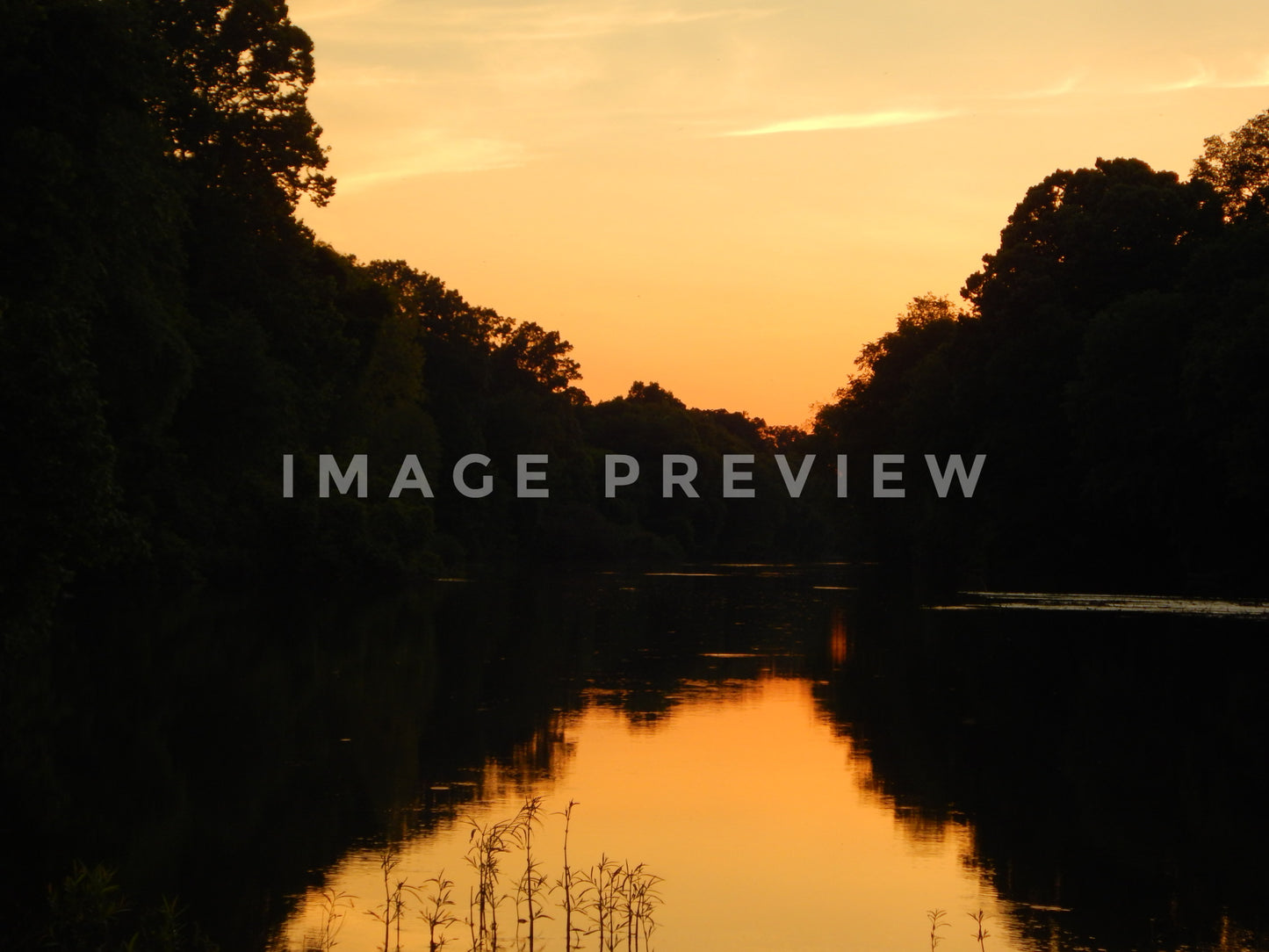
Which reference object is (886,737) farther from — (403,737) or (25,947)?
(25,947)

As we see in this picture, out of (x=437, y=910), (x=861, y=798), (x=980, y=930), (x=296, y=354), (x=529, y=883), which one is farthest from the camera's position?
(x=296, y=354)

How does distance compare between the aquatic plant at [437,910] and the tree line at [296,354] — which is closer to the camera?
the aquatic plant at [437,910]

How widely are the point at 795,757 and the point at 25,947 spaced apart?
26.9 ft

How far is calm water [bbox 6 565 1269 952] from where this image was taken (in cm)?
877

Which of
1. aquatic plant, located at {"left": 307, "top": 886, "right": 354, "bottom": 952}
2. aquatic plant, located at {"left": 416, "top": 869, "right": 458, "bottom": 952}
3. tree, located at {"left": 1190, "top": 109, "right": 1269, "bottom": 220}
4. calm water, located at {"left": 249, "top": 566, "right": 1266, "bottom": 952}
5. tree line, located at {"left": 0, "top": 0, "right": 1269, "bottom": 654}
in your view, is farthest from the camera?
tree, located at {"left": 1190, "top": 109, "right": 1269, "bottom": 220}

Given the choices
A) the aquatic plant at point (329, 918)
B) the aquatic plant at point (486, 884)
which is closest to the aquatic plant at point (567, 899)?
the aquatic plant at point (486, 884)

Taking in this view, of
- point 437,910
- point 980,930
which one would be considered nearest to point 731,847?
point 980,930

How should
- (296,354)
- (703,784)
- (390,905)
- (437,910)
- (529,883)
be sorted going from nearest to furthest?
(437,910) < (390,905) < (529,883) < (703,784) < (296,354)

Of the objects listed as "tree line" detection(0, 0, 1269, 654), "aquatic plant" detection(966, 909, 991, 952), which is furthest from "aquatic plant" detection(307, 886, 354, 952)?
"tree line" detection(0, 0, 1269, 654)

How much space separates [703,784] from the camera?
42.8 feet

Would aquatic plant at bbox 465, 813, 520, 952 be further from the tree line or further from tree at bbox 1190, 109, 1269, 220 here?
tree at bbox 1190, 109, 1269, 220

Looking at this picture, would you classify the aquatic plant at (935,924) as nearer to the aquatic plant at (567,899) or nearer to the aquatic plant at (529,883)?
the aquatic plant at (567,899)

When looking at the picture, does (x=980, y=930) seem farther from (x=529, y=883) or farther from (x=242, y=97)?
(x=242, y=97)

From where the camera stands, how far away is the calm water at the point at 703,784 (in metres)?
8.77
